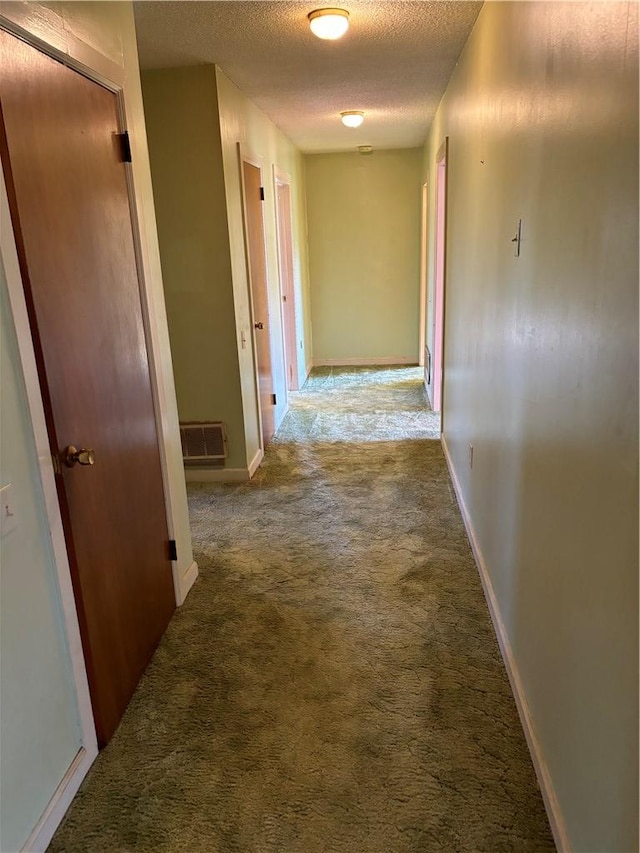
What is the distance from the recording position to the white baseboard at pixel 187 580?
104 inches

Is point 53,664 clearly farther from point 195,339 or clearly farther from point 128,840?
point 195,339

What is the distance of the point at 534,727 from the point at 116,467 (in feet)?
5.01

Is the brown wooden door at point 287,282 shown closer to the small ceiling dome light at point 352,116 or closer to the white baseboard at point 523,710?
the small ceiling dome light at point 352,116

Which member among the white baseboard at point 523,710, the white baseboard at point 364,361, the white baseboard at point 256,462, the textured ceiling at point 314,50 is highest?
the textured ceiling at point 314,50

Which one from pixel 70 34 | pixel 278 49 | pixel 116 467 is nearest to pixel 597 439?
pixel 116 467

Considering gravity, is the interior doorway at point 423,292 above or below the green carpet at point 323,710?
above

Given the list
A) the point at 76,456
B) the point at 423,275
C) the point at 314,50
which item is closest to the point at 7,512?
the point at 76,456

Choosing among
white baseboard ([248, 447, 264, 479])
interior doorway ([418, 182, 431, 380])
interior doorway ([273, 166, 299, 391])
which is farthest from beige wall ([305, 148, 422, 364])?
white baseboard ([248, 447, 264, 479])

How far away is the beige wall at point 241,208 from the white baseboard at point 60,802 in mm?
2399

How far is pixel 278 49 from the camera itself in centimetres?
306

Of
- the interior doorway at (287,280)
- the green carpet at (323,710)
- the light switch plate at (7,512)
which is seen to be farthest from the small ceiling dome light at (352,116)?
the light switch plate at (7,512)

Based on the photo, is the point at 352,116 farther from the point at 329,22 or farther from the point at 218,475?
the point at 218,475

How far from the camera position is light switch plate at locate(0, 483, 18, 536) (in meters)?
1.43

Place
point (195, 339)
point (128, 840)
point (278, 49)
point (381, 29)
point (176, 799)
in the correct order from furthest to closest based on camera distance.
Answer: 1. point (195, 339)
2. point (278, 49)
3. point (381, 29)
4. point (176, 799)
5. point (128, 840)
